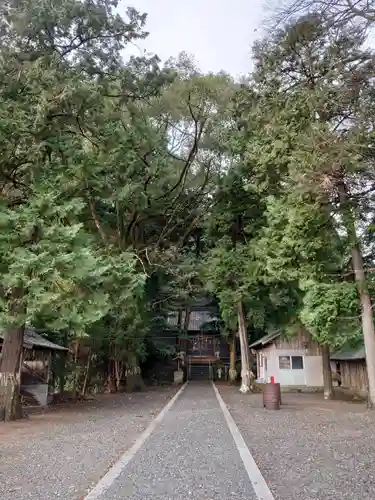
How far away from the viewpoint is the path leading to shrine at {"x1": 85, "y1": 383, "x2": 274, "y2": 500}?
493 centimetres

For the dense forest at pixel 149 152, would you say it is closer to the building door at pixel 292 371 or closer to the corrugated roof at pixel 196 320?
the building door at pixel 292 371

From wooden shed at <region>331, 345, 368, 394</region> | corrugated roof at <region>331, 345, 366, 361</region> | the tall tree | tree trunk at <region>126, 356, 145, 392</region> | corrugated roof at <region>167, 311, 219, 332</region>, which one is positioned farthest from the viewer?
corrugated roof at <region>167, 311, 219, 332</region>

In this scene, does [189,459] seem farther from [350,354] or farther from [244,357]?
[244,357]

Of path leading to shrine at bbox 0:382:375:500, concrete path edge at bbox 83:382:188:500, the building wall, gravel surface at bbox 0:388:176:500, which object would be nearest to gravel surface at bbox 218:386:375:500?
path leading to shrine at bbox 0:382:375:500

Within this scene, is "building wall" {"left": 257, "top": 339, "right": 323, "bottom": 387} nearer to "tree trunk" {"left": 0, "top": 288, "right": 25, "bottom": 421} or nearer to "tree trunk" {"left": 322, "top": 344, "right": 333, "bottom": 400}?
"tree trunk" {"left": 322, "top": 344, "right": 333, "bottom": 400}

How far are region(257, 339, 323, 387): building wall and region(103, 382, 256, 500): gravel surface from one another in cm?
1859

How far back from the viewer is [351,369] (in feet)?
79.6

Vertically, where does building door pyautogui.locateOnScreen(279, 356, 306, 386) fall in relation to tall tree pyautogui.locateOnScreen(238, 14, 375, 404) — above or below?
below

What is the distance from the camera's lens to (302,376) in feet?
88.5

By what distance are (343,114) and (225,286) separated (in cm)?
1236

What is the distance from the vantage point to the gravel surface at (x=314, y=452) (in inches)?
203

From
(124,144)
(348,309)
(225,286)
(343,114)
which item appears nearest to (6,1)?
(124,144)

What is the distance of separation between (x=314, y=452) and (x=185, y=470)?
253 centimetres

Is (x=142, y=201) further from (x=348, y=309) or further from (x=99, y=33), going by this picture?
(x=348, y=309)
